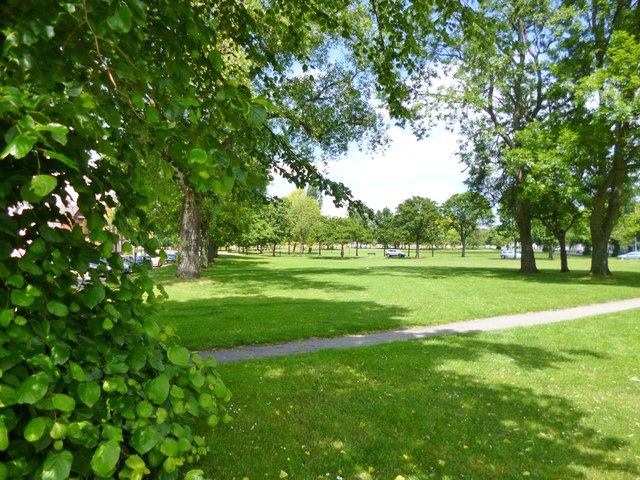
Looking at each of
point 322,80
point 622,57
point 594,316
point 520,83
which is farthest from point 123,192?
point 520,83

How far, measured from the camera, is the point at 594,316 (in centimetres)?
1165

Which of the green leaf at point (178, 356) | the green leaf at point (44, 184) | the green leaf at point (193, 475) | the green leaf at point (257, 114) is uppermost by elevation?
the green leaf at point (257, 114)

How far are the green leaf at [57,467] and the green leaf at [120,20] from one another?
65.0 inches

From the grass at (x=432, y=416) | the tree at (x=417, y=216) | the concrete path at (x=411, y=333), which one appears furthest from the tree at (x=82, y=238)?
the tree at (x=417, y=216)

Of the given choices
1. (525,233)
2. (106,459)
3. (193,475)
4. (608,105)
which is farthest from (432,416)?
(525,233)

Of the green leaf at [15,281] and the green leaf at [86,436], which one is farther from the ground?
the green leaf at [15,281]

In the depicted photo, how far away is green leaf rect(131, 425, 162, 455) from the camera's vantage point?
2012 millimetres

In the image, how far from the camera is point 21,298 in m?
1.72

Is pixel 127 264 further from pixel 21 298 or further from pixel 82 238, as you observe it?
pixel 21 298

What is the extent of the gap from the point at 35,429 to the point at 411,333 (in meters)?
8.52

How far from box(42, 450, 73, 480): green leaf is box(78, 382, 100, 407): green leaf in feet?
0.76

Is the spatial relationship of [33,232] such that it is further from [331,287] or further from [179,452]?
[331,287]

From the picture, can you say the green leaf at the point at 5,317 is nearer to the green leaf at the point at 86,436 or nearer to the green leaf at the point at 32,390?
the green leaf at the point at 32,390

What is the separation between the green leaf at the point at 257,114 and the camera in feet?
5.79
